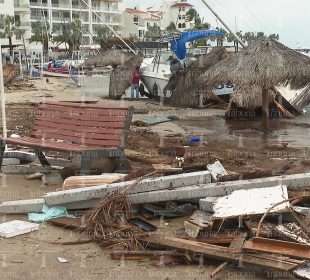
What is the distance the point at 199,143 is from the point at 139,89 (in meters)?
14.8

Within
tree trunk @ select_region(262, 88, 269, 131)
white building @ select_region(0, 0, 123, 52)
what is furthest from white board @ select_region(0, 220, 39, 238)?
white building @ select_region(0, 0, 123, 52)

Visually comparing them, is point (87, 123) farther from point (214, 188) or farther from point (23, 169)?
point (214, 188)

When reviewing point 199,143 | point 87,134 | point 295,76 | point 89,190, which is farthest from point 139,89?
point 89,190

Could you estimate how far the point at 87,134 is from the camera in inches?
288

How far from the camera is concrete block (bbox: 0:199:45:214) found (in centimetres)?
580

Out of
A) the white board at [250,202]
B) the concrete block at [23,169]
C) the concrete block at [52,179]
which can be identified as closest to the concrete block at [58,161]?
the concrete block at [23,169]

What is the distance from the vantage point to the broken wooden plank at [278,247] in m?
4.15

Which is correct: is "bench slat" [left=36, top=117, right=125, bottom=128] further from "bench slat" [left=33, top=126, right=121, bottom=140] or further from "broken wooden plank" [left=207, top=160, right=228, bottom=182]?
"broken wooden plank" [left=207, top=160, right=228, bottom=182]

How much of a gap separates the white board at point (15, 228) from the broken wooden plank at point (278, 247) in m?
2.25

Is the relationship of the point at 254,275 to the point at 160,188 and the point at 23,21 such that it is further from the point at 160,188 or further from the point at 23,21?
the point at 23,21

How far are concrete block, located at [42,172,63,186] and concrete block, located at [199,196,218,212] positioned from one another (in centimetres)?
258

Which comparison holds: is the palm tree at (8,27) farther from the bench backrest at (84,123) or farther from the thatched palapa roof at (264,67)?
the bench backrest at (84,123)

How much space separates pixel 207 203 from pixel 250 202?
437 millimetres

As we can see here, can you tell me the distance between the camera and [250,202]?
5.07 m
